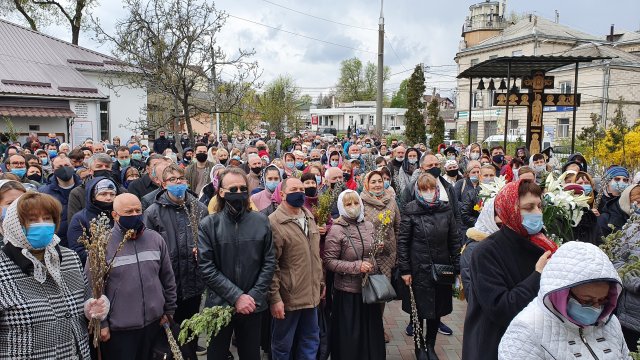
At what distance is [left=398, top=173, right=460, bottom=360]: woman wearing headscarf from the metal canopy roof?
8.98 metres

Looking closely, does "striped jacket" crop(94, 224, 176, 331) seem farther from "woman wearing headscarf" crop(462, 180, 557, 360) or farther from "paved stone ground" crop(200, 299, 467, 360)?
"woman wearing headscarf" crop(462, 180, 557, 360)

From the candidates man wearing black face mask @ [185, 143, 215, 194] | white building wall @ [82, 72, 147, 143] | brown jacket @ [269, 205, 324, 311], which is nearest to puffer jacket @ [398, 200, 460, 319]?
brown jacket @ [269, 205, 324, 311]

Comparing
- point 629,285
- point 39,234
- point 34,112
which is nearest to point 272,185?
point 39,234

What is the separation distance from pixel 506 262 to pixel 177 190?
3.40 metres

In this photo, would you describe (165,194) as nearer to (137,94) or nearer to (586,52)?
(137,94)

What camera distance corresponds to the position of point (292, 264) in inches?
176

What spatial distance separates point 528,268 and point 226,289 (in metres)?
2.34

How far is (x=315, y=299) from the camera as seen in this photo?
4.54 meters

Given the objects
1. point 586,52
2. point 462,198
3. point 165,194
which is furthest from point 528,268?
point 586,52

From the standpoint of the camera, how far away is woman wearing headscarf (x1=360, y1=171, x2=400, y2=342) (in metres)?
5.40

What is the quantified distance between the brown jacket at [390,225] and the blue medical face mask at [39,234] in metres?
3.23

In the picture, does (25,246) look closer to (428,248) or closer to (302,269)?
(302,269)

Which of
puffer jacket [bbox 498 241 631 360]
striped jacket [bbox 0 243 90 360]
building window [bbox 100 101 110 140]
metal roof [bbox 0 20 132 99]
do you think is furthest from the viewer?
building window [bbox 100 101 110 140]

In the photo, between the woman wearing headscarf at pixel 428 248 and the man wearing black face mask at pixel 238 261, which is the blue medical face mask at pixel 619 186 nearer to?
the woman wearing headscarf at pixel 428 248
